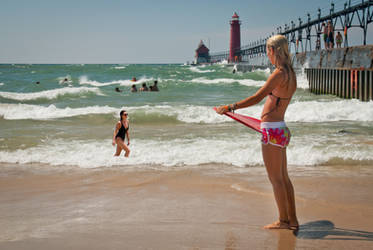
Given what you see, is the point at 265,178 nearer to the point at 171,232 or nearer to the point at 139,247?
the point at 171,232

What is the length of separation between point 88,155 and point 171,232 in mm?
4533

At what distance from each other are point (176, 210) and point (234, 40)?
284 ft

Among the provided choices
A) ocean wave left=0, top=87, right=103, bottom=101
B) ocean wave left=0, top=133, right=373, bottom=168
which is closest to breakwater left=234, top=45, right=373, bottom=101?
ocean wave left=0, top=133, right=373, bottom=168

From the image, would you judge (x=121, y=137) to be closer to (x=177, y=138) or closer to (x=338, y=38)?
(x=177, y=138)

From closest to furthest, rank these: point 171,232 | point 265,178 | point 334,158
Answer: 1. point 171,232
2. point 265,178
3. point 334,158

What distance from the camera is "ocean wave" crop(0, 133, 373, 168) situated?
6.92 metres

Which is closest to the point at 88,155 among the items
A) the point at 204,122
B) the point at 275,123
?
the point at 275,123

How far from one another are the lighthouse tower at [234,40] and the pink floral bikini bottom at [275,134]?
85.5 m

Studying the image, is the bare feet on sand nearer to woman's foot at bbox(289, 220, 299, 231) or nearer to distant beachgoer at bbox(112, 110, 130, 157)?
woman's foot at bbox(289, 220, 299, 231)

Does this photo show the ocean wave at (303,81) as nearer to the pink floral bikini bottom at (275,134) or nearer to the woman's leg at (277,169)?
the woman's leg at (277,169)

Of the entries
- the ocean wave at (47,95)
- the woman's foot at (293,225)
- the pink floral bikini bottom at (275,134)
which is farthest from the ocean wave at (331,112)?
the ocean wave at (47,95)

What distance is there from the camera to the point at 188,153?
7551mm

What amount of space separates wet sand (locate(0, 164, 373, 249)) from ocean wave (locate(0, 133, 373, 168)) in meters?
0.56

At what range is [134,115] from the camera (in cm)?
1497
